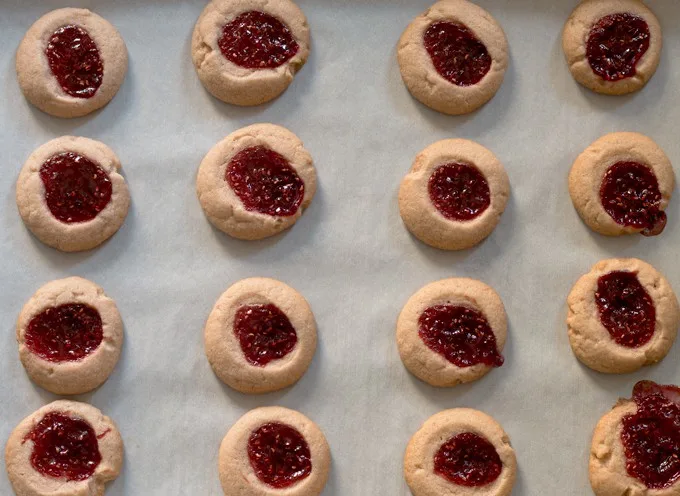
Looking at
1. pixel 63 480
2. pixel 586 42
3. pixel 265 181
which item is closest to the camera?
pixel 63 480

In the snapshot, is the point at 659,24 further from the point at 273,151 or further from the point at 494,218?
the point at 273,151

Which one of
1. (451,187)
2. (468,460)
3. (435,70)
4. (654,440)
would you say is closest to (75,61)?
(435,70)

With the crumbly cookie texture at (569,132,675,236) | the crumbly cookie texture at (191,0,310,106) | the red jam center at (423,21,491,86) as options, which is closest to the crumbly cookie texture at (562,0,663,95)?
the crumbly cookie texture at (569,132,675,236)

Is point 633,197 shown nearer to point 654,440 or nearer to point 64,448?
point 654,440

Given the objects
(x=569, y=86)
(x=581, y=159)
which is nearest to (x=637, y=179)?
(x=581, y=159)

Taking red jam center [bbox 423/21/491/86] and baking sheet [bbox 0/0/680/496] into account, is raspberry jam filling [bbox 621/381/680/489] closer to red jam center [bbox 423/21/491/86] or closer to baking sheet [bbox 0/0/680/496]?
baking sheet [bbox 0/0/680/496]
